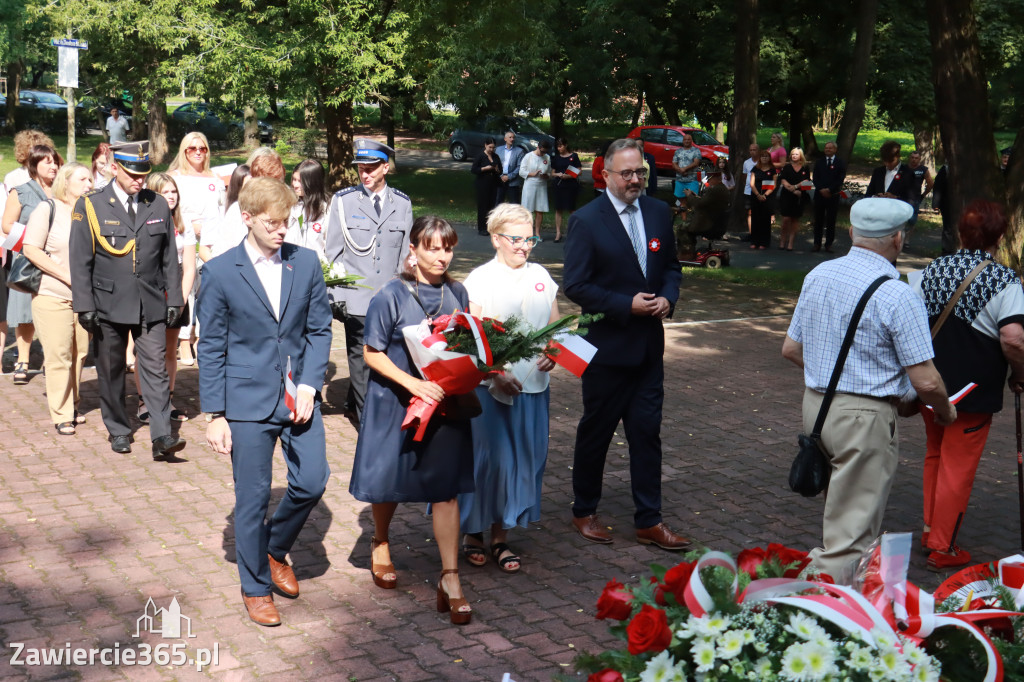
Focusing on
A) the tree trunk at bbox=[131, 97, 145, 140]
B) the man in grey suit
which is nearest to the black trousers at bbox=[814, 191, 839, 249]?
the man in grey suit

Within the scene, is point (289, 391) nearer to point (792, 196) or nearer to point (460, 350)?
point (460, 350)

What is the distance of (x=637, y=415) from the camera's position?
6.36 metres

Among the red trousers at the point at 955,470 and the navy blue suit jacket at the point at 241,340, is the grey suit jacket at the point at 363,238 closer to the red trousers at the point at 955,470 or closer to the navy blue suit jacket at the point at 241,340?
the navy blue suit jacket at the point at 241,340

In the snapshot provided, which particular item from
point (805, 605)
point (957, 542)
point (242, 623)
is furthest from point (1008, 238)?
point (805, 605)

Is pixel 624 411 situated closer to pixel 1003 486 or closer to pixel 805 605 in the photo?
pixel 1003 486

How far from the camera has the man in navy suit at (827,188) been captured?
65.8ft

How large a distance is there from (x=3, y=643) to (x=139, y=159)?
12.3ft

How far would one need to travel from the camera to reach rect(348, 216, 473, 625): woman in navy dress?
17.6 feet

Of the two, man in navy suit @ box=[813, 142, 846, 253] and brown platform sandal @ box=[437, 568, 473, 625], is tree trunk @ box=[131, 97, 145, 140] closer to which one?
man in navy suit @ box=[813, 142, 846, 253]

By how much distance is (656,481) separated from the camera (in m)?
6.39

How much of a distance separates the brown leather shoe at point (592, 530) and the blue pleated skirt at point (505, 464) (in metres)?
0.40

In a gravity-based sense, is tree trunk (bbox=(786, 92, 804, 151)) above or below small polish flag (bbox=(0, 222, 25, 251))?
above

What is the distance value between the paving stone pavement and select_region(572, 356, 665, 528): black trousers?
323 millimetres

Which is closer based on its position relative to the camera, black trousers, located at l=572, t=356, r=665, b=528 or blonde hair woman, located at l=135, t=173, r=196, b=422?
black trousers, located at l=572, t=356, r=665, b=528
